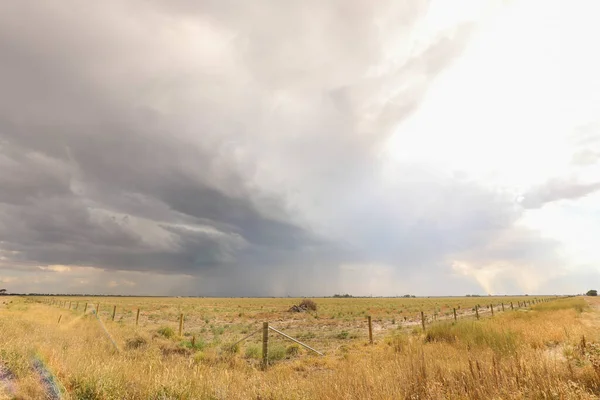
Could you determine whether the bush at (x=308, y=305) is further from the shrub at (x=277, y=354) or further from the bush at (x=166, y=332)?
the shrub at (x=277, y=354)

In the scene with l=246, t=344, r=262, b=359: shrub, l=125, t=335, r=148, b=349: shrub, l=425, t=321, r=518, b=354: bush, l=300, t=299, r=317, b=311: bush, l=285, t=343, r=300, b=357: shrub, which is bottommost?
l=300, t=299, r=317, b=311: bush

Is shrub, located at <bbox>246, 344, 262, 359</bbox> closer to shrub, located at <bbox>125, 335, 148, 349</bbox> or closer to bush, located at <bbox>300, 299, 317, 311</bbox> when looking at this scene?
shrub, located at <bbox>125, 335, 148, 349</bbox>

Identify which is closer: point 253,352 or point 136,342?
point 253,352

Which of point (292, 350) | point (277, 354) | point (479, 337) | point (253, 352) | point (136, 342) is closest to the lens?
point (479, 337)

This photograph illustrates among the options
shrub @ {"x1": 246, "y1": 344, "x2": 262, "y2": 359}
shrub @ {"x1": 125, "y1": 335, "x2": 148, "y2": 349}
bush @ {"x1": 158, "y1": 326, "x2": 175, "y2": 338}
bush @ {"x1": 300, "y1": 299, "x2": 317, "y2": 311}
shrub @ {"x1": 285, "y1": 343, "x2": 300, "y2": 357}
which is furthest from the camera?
bush @ {"x1": 300, "y1": 299, "x2": 317, "y2": 311}

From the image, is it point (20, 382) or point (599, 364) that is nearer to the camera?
point (599, 364)

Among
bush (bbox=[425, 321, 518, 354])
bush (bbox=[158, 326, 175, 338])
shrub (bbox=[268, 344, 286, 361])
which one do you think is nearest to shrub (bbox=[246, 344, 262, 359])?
shrub (bbox=[268, 344, 286, 361])

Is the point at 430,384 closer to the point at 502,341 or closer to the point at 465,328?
Answer: the point at 502,341

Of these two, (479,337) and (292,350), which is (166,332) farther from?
(479,337)

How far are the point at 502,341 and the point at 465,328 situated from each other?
3.61 meters

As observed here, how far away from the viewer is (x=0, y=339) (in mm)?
12438

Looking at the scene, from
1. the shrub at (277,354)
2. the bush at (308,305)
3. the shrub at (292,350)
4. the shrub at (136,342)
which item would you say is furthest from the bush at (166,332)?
the bush at (308,305)

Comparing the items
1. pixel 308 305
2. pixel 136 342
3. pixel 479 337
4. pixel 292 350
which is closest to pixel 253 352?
pixel 292 350

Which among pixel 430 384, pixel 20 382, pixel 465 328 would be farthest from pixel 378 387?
pixel 465 328
